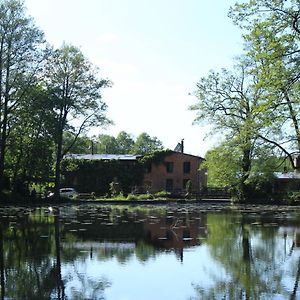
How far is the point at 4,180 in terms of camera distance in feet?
143

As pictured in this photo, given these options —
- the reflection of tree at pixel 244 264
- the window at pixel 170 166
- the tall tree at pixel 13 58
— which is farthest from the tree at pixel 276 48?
the window at pixel 170 166

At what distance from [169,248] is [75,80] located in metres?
38.5

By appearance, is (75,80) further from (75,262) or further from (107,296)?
(107,296)

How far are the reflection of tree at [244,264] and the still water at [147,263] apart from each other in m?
0.02

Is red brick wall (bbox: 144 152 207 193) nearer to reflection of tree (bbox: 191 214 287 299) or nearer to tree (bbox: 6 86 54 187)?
tree (bbox: 6 86 54 187)

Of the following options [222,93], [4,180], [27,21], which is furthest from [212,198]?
[27,21]

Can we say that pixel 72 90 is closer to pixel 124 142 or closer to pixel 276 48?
pixel 276 48

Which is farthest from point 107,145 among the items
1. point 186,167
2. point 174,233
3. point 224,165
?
point 174,233

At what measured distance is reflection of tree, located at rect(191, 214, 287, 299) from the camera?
9.05 metres

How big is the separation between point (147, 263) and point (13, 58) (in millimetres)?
32299

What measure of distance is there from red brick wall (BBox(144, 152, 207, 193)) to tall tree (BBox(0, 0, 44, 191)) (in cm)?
2546

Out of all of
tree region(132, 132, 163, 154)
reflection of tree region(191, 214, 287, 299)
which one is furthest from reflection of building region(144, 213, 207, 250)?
tree region(132, 132, 163, 154)

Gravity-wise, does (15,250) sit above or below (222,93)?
below

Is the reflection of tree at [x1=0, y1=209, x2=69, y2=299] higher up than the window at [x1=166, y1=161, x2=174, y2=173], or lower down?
lower down
